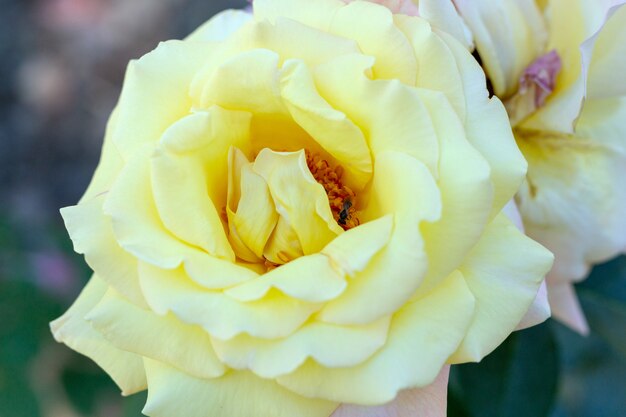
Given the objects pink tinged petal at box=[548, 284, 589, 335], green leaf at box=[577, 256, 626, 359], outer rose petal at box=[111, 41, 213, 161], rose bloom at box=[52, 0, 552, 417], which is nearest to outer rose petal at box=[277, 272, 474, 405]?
rose bloom at box=[52, 0, 552, 417]

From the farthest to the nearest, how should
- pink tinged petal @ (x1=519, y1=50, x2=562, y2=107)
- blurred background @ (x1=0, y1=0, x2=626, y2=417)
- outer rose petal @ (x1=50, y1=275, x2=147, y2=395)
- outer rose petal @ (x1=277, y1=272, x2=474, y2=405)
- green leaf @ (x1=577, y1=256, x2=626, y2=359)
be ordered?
green leaf @ (x1=577, y1=256, x2=626, y2=359)
blurred background @ (x1=0, y1=0, x2=626, y2=417)
pink tinged petal @ (x1=519, y1=50, x2=562, y2=107)
outer rose petal @ (x1=50, y1=275, x2=147, y2=395)
outer rose petal @ (x1=277, y1=272, x2=474, y2=405)

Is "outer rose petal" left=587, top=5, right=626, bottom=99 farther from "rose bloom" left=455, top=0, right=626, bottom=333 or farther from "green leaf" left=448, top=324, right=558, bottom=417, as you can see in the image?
"green leaf" left=448, top=324, right=558, bottom=417

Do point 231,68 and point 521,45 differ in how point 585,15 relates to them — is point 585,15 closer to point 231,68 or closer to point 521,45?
point 521,45

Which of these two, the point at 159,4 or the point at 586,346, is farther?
the point at 159,4

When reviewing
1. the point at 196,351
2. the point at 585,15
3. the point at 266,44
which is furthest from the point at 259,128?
the point at 585,15

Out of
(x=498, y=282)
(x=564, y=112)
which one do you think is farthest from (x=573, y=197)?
(x=498, y=282)

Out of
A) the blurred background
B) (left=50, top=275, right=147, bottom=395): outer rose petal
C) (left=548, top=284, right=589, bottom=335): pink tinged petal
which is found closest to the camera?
(left=50, top=275, right=147, bottom=395): outer rose petal
